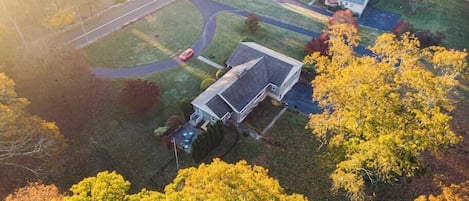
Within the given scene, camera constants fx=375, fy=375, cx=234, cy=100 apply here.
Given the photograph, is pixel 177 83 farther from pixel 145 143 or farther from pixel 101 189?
pixel 101 189

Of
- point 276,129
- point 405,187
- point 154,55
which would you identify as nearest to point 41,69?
point 154,55

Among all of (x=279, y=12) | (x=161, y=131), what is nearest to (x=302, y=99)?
(x=161, y=131)

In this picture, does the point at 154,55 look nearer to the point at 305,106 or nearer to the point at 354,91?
the point at 305,106

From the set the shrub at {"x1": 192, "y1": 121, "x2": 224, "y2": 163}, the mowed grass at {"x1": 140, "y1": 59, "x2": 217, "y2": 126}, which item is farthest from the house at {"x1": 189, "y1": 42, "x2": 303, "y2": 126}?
the mowed grass at {"x1": 140, "y1": 59, "x2": 217, "y2": 126}

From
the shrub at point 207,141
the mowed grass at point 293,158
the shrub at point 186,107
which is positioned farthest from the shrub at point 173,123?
the mowed grass at point 293,158

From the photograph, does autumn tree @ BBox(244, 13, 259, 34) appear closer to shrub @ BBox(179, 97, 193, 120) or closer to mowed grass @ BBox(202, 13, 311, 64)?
mowed grass @ BBox(202, 13, 311, 64)

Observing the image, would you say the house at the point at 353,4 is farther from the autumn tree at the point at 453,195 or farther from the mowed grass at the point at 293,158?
the autumn tree at the point at 453,195
